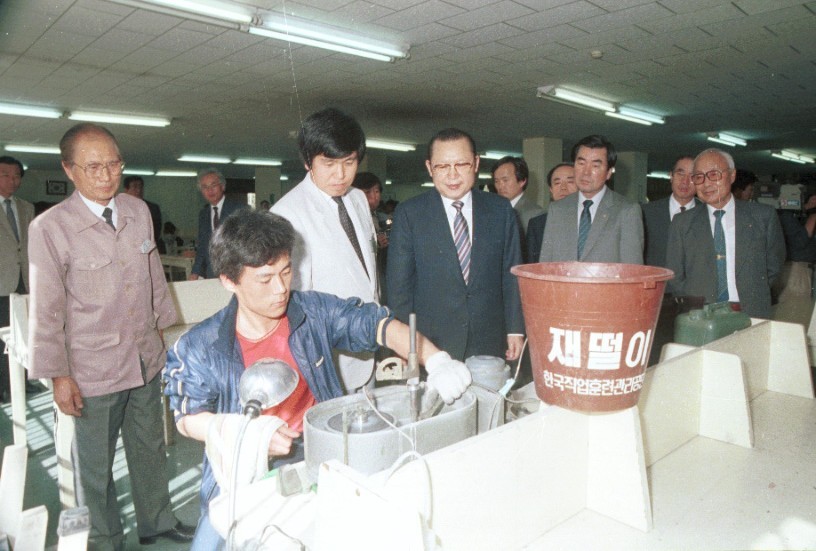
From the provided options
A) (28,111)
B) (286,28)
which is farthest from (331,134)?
(28,111)

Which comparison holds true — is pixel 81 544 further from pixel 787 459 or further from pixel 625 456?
pixel 787 459

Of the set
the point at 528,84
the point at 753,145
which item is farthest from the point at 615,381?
the point at 753,145

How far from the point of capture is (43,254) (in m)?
1.85

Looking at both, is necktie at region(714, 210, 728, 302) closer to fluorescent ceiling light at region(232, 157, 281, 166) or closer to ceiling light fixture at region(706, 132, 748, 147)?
ceiling light fixture at region(706, 132, 748, 147)

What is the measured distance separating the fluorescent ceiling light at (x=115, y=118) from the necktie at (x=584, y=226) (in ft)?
22.6

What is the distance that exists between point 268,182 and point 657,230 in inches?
510

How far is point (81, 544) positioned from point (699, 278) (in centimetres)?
279

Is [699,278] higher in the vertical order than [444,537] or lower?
higher

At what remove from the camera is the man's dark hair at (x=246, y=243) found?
1381 millimetres

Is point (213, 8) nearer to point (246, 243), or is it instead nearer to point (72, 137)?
point (72, 137)

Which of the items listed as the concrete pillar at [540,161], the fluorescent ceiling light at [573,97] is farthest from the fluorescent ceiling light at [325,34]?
the concrete pillar at [540,161]

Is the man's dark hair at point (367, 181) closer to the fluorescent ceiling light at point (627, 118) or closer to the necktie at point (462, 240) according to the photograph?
the necktie at point (462, 240)

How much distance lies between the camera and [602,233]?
103 inches

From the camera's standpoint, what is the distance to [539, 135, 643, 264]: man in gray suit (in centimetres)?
256
